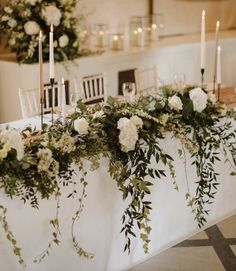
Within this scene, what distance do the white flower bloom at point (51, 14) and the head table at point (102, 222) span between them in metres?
1.50

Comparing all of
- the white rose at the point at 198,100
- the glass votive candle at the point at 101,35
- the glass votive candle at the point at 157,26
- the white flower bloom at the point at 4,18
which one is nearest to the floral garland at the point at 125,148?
the white rose at the point at 198,100

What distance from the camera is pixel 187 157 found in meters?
3.50

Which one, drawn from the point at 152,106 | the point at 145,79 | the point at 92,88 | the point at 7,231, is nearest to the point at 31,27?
the point at 92,88

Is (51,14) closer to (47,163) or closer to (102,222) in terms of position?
(102,222)

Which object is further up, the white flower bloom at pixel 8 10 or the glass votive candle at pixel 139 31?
the white flower bloom at pixel 8 10

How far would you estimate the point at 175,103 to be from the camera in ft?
10.5

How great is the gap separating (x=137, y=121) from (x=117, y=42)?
3304 mm

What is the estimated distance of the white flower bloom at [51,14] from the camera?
16.8 ft

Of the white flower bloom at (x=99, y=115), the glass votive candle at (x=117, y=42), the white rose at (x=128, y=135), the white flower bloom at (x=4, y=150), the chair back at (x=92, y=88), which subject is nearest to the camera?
the white flower bloom at (x=4, y=150)

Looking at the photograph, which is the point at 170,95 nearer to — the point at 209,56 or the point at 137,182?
the point at 137,182

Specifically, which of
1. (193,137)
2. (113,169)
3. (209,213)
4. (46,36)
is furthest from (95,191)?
(46,36)

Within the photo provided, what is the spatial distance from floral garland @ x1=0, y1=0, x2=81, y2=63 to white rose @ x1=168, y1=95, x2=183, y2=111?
222cm

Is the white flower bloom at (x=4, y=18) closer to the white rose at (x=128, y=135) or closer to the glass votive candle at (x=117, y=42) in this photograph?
the glass votive candle at (x=117, y=42)

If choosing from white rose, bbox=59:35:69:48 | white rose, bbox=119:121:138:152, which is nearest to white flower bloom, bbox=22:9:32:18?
white rose, bbox=59:35:69:48
